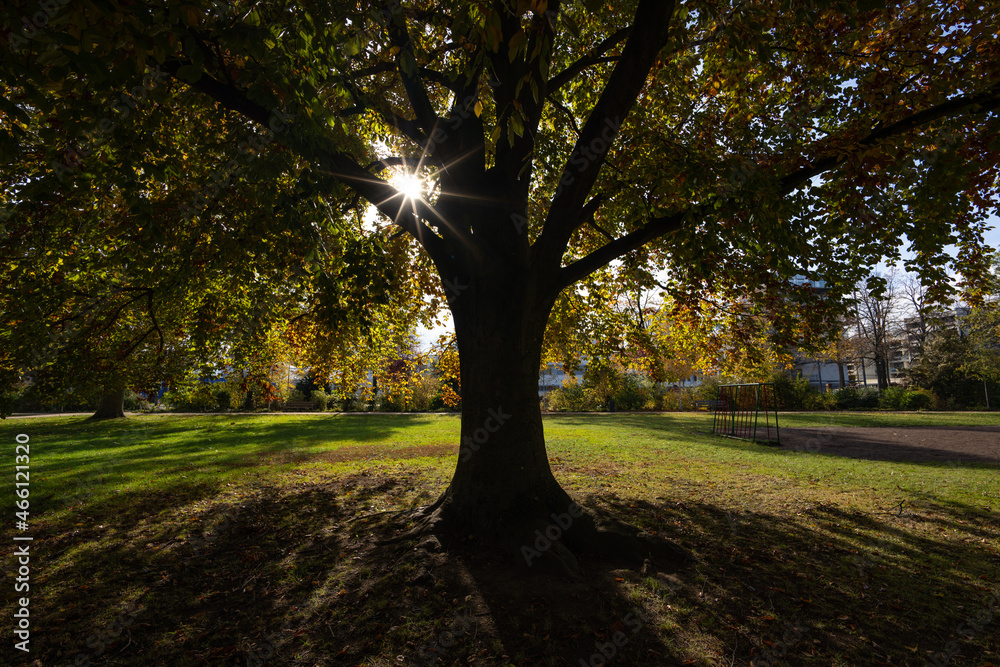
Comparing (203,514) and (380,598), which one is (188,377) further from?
(380,598)

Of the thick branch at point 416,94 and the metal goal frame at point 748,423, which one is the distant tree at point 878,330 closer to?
the metal goal frame at point 748,423

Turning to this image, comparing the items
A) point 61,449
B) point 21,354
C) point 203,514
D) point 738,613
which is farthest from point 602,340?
point 61,449

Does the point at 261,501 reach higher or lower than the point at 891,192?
lower

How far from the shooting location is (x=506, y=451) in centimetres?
498

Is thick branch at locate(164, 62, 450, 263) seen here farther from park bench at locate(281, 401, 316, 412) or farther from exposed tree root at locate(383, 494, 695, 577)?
park bench at locate(281, 401, 316, 412)

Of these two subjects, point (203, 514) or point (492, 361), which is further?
point (203, 514)

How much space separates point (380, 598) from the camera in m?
3.79

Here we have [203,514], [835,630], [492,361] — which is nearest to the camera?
[835,630]

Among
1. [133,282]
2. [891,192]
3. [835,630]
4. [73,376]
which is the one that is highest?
[891,192]

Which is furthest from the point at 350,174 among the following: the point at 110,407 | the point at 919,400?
the point at 919,400

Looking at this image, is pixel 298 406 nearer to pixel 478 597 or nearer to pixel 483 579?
pixel 483 579

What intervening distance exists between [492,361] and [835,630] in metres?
3.74

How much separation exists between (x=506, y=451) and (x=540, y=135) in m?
5.63

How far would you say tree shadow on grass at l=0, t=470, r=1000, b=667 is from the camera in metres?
3.13
